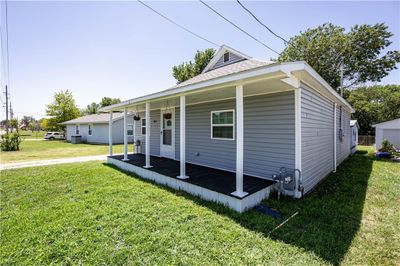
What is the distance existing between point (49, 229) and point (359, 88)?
3414 centimetres

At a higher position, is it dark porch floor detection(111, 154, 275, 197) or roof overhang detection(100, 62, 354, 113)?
roof overhang detection(100, 62, 354, 113)

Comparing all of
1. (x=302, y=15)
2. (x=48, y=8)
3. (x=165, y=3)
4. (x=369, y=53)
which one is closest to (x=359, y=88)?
(x=369, y=53)

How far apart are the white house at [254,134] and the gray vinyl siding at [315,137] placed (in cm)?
2

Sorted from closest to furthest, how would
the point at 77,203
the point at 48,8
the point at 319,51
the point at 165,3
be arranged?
the point at 77,203
the point at 165,3
the point at 48,8
the point at 319,51

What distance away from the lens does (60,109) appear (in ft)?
91.4

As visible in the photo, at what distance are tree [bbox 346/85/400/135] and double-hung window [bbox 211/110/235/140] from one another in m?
23.8

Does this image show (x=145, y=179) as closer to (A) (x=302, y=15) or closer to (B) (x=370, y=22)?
(A) (x=302, y=15)

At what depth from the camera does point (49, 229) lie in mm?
2994

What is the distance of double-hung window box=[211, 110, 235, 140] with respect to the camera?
19.6 feet

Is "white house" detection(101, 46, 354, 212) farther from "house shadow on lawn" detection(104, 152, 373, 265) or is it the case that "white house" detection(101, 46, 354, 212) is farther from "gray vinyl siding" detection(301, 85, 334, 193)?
"house shadow on lawn" detection(104, 152, 373, 265)

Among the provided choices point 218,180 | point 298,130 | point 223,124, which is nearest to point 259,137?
point 298,130

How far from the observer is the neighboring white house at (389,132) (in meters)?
14.0

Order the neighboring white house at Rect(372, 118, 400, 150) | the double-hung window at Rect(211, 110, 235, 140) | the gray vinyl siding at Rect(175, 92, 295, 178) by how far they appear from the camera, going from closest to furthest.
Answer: the gray vinyl siding at Rect(175, 92, 295, 178) → the double-hung window at Rect(211, 110, 235, 140) → the neighboring white house at Rect(372, 118, 400, 150)

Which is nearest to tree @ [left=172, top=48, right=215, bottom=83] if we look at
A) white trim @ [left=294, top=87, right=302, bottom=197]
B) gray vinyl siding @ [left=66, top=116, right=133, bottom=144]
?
gray vinyl siding @ [left=66, top=116, right=133, bottom=144]
